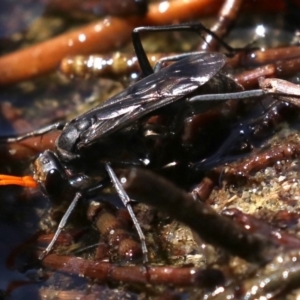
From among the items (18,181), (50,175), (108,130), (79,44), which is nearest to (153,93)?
(108,130)

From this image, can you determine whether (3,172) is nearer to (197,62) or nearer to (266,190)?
(197,62)

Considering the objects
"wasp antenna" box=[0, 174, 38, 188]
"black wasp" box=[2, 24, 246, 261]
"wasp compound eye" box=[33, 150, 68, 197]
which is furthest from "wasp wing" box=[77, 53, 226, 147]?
"wasp antenna" box=[0, 174, 38, 188]

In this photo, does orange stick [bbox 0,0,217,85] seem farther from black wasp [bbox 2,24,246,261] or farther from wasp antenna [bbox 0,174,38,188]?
wasp antenna [bbox 0,174,38,188]

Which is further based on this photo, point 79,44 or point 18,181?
point 79,44

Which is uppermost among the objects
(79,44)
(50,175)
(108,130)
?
(79,44)

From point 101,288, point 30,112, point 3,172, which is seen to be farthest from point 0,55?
point 101,288

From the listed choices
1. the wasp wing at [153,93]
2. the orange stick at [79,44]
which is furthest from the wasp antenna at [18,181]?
the orange stick at [79,44]

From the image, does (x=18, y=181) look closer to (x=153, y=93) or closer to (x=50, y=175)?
(x=50, y=175)
